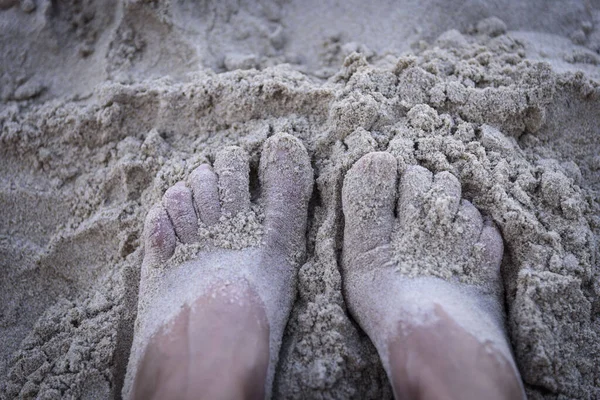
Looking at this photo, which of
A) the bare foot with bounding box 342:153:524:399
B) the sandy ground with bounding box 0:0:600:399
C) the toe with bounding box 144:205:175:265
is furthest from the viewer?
the toe with bounding box 144:205:175:265

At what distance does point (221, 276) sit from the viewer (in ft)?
4.13

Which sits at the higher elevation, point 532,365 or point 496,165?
point 496,165

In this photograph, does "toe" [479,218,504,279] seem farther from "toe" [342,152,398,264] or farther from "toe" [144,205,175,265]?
"toe" [144,205,175,265]

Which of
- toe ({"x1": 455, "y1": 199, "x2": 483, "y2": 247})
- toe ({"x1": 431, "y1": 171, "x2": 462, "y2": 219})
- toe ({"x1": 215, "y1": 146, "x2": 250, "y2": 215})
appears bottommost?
toe ({"x1": 215, "y1": 146, "x2": 250, "y2": 215})

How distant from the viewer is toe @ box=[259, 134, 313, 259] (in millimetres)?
1431

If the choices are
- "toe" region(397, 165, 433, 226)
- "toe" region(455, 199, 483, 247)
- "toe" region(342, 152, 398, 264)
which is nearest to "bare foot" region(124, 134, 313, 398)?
"toe" region(342, 152, 398, 264)

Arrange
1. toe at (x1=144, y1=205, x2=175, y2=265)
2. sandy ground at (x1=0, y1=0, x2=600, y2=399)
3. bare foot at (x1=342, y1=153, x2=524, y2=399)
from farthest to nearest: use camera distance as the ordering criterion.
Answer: toe at (x1=144, y1=205, x2=175, y2=265)
sandy ground at (x1=0, y1=0, x2=600, y2=399)
bare foot at (x1=342, y1=153, x2=524, y2=399)

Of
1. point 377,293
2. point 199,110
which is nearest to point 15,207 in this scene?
point 199,110

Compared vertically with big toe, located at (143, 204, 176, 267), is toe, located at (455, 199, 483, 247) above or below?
above

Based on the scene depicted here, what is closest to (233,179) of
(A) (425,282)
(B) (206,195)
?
(B) (206,195)

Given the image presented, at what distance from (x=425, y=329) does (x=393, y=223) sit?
0.33 meters

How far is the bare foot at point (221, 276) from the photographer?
1138 mm

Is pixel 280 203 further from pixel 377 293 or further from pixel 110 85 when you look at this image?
pixel 110 85

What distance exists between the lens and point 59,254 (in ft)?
5.26
